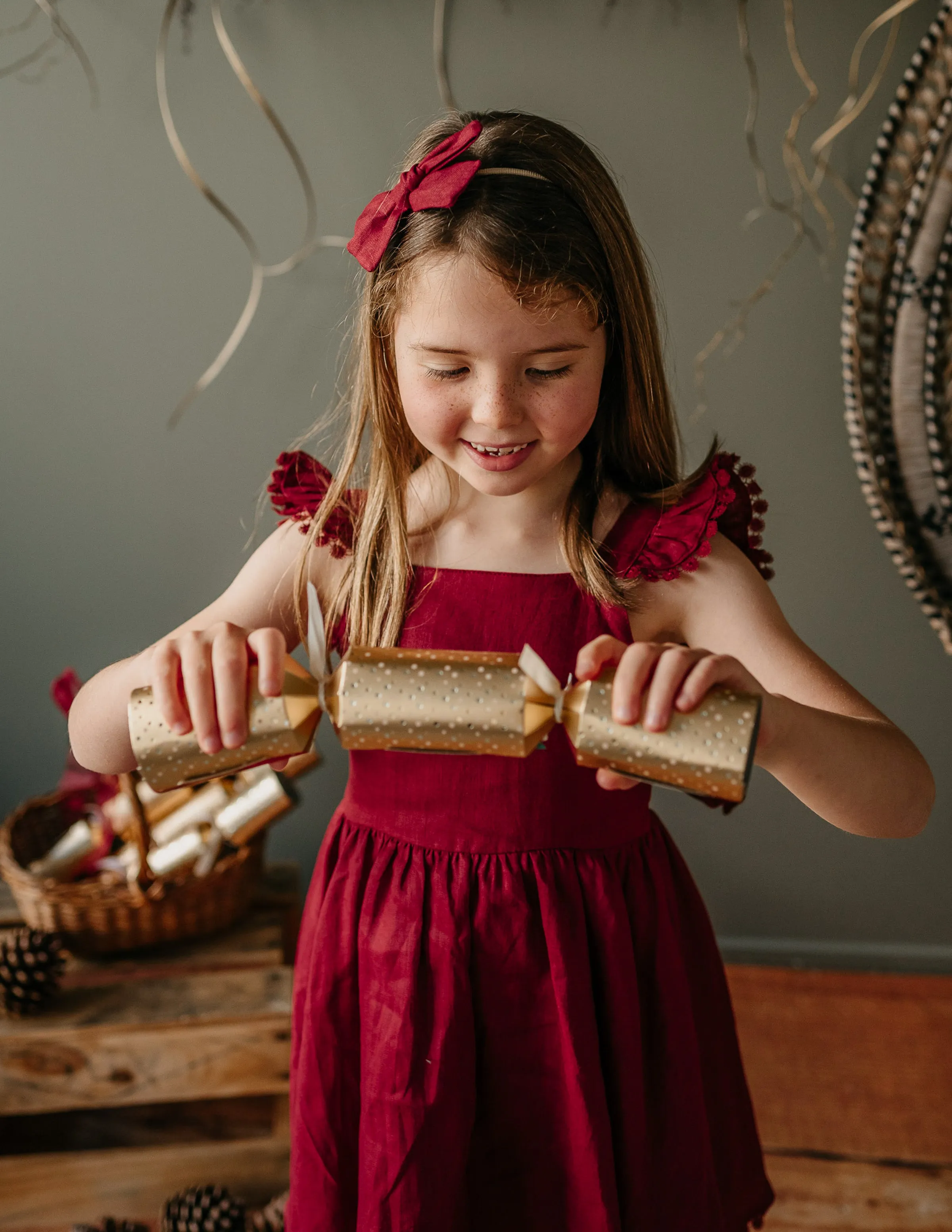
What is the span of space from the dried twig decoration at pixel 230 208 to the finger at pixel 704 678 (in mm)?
923

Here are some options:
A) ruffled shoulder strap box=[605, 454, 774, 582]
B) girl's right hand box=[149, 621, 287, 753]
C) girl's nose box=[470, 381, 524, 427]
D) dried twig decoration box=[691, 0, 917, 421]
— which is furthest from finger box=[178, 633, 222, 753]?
dried twig decoration box=[691, 0, 917, 421]

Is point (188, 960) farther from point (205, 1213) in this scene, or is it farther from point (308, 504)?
point (308, 504)

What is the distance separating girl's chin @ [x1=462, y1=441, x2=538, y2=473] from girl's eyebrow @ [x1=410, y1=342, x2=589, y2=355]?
57 millimetres

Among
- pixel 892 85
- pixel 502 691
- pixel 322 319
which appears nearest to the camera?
pixel 502 691

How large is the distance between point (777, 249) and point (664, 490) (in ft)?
2.07

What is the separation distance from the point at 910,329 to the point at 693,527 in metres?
0.54

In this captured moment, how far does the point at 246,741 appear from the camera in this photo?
50cm

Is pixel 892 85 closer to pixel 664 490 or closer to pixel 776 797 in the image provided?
pixel 664 490

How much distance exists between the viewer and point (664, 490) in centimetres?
75

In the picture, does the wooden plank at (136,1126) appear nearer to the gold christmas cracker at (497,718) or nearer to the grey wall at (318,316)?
the grey wall at (318,316)

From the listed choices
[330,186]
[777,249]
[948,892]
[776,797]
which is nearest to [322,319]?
[330,186]

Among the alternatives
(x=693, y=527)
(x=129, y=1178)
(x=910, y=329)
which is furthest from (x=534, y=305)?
(x=129, y=1178)

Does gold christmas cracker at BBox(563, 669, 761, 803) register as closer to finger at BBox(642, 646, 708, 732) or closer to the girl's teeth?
finger at BBox(642, 646, 708, 732)

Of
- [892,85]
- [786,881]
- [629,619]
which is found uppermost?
[892,85]
